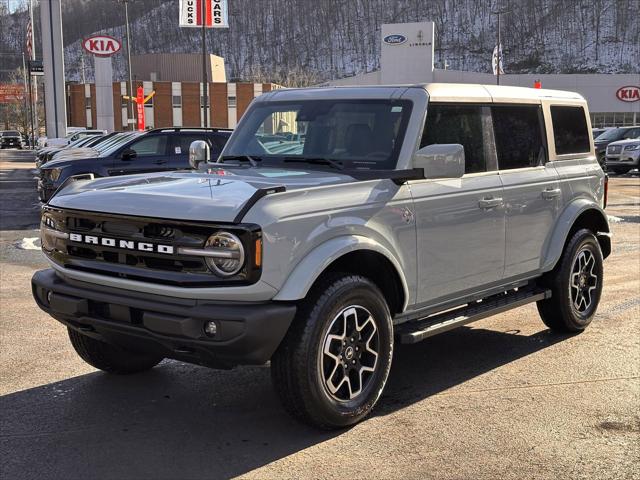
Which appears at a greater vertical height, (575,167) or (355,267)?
(575,167)

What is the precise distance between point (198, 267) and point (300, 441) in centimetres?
118

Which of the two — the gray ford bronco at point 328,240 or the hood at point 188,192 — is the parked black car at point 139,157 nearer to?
the gray ford bronco at point 328,240

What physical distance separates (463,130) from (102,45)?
4407 centimetres

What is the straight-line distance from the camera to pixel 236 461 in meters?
3.77

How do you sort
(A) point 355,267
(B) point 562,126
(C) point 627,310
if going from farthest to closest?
(C) point 627,310, (B) point 562,126, (A) point 355,267

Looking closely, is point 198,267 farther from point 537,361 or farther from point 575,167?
point 575,167

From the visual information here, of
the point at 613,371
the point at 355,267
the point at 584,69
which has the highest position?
the point at 584,69

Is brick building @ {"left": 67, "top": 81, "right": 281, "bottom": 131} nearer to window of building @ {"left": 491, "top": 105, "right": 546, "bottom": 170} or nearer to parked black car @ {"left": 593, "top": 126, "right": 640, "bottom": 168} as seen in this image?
parked black car @ {"left": 593, "top": 126, "right": 640, "bottom": 168}

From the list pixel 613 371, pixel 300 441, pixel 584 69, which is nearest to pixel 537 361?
pixel 613 371

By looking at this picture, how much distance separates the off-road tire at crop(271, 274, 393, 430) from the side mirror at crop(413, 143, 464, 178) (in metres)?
0.86

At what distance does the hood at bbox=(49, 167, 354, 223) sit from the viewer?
3.70 m

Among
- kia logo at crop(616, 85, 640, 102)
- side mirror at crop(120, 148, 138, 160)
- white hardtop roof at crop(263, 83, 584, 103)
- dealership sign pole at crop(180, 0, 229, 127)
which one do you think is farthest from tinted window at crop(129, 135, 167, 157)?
kia logo at crop(616, 85, 640, 102)

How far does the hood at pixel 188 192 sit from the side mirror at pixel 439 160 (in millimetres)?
477

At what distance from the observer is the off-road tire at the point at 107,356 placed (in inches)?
193
